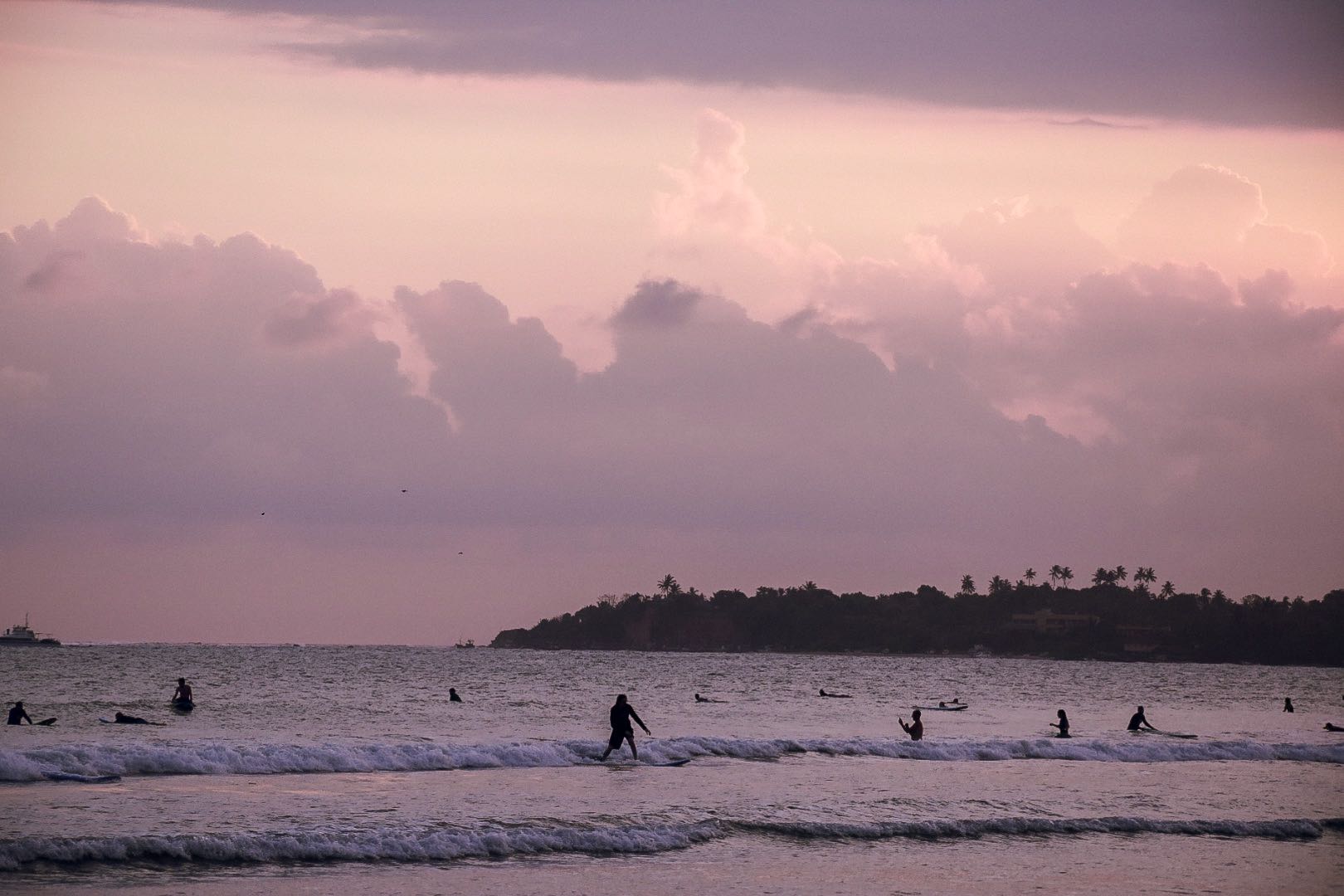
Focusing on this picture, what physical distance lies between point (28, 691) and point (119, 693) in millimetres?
6102

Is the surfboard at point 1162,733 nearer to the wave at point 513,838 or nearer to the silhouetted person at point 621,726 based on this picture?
the wave at point 513,838

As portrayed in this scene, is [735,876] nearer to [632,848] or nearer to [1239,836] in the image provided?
[632,848]

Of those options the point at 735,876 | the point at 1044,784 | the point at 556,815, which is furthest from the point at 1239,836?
the point at 556,815

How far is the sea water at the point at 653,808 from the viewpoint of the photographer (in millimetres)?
21797

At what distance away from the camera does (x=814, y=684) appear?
368ft

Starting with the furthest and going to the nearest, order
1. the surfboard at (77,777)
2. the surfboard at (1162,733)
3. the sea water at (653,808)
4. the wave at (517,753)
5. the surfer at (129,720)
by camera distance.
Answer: the surfboard at (1162,733), the surfer at (129,720), the wave at (517,753), the surfboard at (77,777), the sea water at (653,808)

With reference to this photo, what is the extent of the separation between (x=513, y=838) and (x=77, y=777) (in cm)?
1244

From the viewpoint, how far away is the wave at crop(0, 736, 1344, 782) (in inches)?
1294

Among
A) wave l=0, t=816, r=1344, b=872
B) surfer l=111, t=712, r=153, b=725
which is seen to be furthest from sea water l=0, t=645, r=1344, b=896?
surfer l=111, t=712, r=153, b=725

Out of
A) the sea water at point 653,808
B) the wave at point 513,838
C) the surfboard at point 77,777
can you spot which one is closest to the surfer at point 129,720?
the sea water at point 653,808

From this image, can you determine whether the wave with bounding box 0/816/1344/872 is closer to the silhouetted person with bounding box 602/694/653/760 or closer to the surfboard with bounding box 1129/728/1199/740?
the silhouetted person with bounding box 602/694/653/760

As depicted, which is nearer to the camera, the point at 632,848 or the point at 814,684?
the point at 632,848

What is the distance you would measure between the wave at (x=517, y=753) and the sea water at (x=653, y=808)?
0.11 meters

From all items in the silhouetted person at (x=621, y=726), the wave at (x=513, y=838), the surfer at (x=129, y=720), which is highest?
the silhouetted person at (x=621, y=726)
